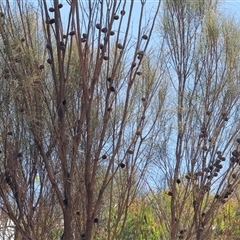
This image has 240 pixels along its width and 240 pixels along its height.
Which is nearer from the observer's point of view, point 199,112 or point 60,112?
point 60,112

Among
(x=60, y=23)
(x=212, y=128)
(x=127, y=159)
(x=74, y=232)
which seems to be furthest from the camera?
(x=212, y=128)

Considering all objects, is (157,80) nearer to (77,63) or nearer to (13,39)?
(77,63)

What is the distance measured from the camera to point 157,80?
432cm

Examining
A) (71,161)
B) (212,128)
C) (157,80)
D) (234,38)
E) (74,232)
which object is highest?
(234,38)

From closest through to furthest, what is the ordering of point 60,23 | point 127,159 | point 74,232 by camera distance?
point 60,23 → point 74,232 → point 127,159

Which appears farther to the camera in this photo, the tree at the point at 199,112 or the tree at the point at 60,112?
the tree at the point at 199,112

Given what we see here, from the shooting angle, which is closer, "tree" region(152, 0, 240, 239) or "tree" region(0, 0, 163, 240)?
"tree" region(0, 0, 163, 240)

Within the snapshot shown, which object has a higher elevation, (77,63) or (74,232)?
(77,63)

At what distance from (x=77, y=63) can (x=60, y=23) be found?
1.19 feet

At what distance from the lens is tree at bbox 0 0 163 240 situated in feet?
10.7

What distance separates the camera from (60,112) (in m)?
3.25

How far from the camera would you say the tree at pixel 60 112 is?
3.26 metres

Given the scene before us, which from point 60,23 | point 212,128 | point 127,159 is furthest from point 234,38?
point 60,23

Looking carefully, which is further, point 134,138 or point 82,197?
point 134,138
